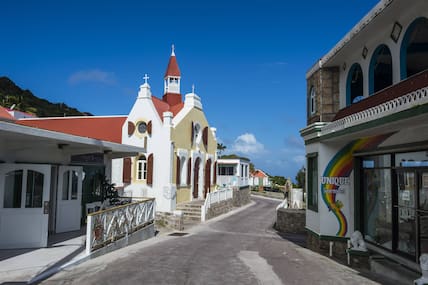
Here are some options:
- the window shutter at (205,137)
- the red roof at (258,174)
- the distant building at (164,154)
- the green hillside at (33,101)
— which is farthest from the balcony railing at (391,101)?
the green hillside at (33,101)

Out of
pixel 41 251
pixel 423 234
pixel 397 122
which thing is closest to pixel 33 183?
pixel 41 251

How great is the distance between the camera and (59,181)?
11.3 m

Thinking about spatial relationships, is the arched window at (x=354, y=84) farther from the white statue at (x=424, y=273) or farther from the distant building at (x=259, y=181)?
the distant building at (x=259, y=181)

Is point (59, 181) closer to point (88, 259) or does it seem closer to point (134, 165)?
point (88, 259)

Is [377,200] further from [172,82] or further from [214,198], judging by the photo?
[172,82]

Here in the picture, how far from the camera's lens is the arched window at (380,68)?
31.1 ft

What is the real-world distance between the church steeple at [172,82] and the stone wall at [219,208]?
8097 mm

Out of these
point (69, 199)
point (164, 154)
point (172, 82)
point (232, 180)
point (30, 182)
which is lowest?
point (69, 199)

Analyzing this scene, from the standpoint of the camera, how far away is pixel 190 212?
20.8m

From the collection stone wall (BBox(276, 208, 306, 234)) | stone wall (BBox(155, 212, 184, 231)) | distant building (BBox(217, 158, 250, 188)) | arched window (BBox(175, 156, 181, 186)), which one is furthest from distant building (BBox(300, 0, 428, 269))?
distant building (BBox(217, 158, 250, 188))

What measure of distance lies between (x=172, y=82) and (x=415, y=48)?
19901 mm

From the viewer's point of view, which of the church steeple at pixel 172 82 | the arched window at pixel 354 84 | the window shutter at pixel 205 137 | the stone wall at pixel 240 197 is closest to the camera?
the arched window at pixel 354 84

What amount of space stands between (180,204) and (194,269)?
13854mm

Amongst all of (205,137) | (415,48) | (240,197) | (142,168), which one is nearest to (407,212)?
(415,48)
